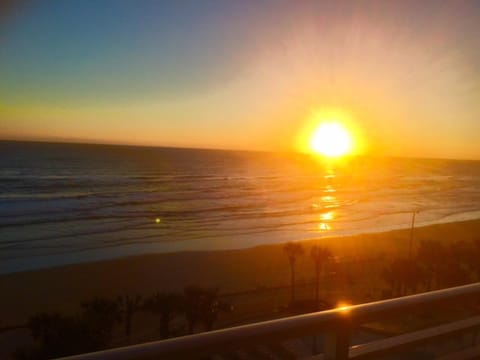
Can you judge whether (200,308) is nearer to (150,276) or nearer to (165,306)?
(165,306)

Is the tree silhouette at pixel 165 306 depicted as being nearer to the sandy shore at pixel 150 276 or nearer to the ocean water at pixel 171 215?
the sandy shore at pixel 150 276

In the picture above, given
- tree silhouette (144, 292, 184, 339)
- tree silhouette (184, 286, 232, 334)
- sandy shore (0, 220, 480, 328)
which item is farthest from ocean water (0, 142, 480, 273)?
tree silhouette (184, 286, 232, 334)

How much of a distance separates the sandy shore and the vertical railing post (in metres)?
13.1

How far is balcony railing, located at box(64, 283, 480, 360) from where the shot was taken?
1.21 metres

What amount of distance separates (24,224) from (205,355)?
26769 mm

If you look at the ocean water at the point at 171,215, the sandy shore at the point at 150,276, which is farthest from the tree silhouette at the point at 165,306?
the ocean water at the point at 171,215

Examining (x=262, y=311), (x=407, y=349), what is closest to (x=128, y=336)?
(x=262, y=311)

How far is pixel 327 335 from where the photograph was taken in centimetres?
158

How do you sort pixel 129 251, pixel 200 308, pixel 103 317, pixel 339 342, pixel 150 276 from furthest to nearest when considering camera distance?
pixel 129 251 → pixel 150 276 → pixel 200 308 → pixel 103 317 → pixel 339 342

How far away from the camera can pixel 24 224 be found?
2475 centimetres

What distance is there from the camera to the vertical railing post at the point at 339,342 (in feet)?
5.03

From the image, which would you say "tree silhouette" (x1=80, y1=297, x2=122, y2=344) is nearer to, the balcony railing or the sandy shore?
the sandy shore

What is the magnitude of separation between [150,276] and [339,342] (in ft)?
52.4

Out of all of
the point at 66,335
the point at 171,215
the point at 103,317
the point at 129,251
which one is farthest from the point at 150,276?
the point at 171,215
